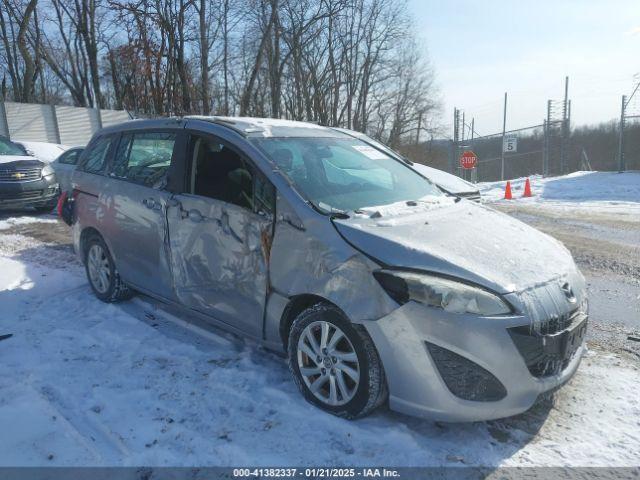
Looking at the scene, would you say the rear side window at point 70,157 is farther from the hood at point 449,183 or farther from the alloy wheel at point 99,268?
the hood at point 449,183

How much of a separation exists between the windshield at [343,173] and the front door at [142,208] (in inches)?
42.7

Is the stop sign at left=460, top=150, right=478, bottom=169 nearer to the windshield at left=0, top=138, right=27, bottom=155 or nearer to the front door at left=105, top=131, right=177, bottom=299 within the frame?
the windshield at left=0, top=138, right=27, bottom=155

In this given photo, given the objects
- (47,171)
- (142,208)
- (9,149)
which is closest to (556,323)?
(142,208)

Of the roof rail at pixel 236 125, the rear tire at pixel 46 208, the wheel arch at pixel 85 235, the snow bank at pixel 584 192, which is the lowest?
the snow bank at pixel 584 192

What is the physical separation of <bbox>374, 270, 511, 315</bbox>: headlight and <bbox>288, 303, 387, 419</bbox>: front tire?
1.08 feet

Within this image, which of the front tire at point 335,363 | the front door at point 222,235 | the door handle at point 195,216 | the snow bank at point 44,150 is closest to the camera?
the front tire at point 335,363

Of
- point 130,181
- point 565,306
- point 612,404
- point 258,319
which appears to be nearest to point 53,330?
point 130,181

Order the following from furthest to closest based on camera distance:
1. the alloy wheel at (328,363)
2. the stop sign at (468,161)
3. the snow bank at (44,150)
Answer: the stop sign at (468,161) → the snow bank at (44,150) → the alloy wheel at (328,363)

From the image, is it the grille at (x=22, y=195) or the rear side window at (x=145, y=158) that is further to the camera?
the grille at (x=22, y=195)

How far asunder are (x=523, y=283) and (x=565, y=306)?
297 mm

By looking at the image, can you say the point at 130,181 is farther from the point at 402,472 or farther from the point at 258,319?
the point at 402,472

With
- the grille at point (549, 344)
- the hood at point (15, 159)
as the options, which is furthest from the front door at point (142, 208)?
the hood at point (15, 159)

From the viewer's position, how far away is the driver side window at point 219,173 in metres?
3.50

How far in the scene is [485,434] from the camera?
9.31ft
